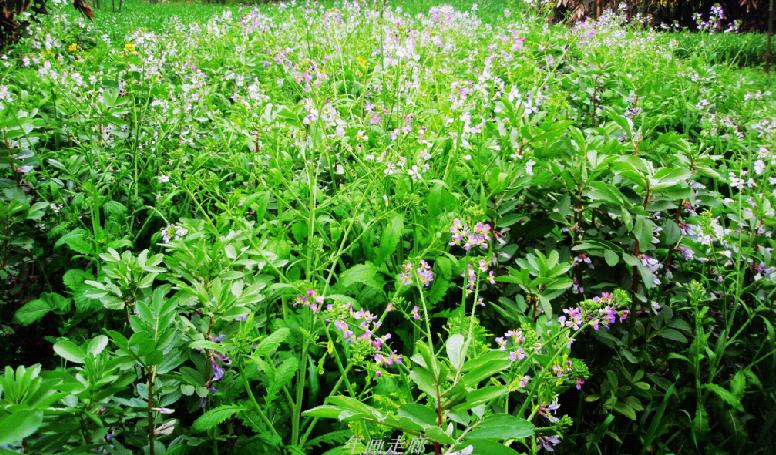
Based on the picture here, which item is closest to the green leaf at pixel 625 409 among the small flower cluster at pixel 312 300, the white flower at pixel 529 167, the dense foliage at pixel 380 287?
the dense foliage at pixel 380 287

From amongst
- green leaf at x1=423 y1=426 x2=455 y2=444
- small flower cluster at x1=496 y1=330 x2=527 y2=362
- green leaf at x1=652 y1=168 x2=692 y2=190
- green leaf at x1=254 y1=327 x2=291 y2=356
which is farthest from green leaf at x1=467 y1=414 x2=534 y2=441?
green leaf at x1=652 y1=168 x2=692 y2=190

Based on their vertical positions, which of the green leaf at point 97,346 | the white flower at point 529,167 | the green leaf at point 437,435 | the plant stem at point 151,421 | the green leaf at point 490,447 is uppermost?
the white flower at point 529,167

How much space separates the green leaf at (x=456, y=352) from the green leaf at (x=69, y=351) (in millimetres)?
744

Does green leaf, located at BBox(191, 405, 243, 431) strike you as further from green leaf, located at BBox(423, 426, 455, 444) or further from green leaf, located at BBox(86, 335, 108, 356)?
green leaf, located at BBox(423, 426, 455, 444)

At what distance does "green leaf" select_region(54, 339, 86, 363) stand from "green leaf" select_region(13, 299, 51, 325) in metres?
0.70

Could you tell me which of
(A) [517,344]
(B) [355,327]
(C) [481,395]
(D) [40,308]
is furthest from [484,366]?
(D) [40,308]

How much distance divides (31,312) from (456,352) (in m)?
1.45

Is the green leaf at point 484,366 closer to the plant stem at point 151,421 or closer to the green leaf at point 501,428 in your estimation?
the green leaf at point 501,428

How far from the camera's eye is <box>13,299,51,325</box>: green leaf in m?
1.76

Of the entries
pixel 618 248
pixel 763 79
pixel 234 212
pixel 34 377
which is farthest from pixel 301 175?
pixel 763 79

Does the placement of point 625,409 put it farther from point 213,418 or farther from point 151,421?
point 151,421

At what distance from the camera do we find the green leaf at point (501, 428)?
905mm

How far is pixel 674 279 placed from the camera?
203 centimetres

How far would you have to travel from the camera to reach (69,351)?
1.18 meters
